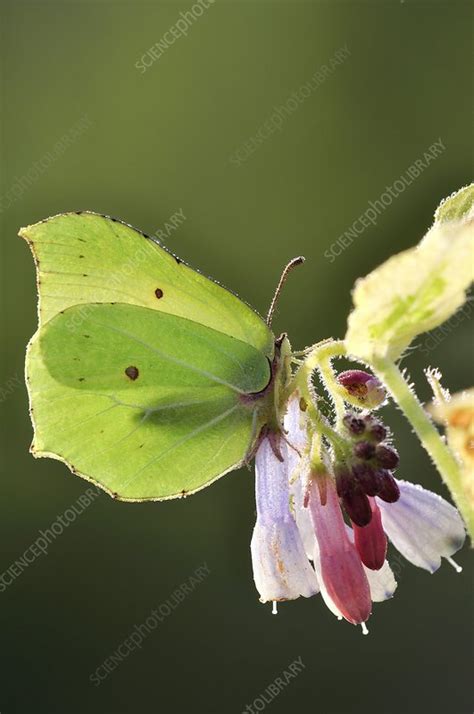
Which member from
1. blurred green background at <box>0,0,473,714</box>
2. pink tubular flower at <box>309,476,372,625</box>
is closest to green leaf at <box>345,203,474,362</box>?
pink tubular flower at <box>309,476,372,625</box>

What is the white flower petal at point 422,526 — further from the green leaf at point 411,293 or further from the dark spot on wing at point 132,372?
the dark spot on wing at point 132,372

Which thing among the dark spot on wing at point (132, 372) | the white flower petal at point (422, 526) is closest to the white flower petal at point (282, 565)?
the white flower petal at point (422, 526)

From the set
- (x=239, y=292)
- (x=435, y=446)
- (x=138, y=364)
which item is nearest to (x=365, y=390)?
(x=435, y=446)

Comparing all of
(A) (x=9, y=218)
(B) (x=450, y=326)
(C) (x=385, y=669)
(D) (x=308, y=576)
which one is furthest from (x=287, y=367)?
(A) (x=9, y=218)

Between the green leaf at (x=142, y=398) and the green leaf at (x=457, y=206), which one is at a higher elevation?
the green leaf at (x=457, y=206)

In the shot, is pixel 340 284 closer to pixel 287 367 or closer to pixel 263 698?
pixel 263 698
